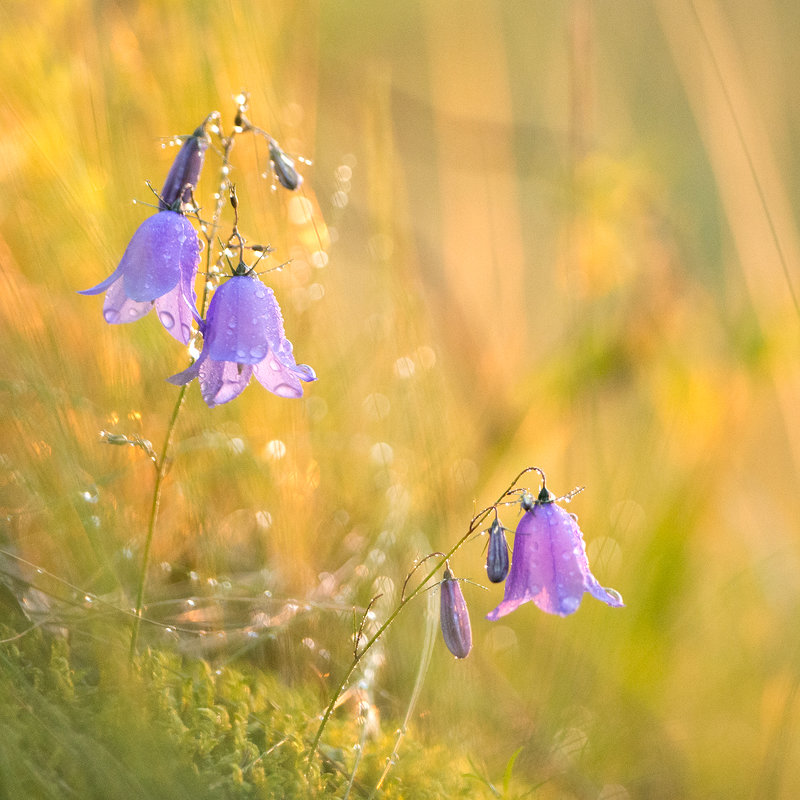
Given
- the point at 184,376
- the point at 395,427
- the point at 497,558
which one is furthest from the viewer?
the point at 395,427

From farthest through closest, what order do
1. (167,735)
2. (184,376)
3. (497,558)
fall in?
(497,558) < (184,376) < (167,735)

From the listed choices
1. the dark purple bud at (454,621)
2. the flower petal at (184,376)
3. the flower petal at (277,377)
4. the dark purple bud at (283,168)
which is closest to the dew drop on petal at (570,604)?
the dark purple bud at (454,621)

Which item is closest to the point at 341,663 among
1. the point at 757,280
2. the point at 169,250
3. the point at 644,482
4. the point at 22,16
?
the point at 169,250

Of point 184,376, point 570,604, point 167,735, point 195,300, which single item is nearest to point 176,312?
point 195,300

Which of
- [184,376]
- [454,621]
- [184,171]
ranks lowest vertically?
[454,621]

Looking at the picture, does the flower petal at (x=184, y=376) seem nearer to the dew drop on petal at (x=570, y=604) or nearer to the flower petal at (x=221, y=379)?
the flower petal at (x=221, y=379)

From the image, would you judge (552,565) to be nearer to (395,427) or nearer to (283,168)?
(283,168)

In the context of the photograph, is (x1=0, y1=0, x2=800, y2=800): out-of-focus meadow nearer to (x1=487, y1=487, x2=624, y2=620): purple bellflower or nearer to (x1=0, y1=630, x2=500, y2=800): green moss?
(x1=0, y1=630, x2=500, y2=800): green moss
